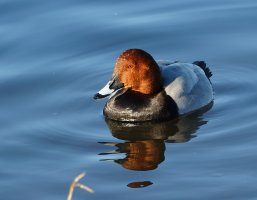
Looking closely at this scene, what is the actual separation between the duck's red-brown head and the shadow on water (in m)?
0.40

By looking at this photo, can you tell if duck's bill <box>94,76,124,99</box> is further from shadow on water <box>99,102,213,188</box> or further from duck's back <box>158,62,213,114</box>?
duck's back <box>158,62,213,114</box>

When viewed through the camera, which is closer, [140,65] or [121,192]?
[121,192]

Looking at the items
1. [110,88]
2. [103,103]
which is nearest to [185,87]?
[110,88]

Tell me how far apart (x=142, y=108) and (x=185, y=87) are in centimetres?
57

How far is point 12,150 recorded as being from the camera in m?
8.34

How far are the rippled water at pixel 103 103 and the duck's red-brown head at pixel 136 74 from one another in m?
0.43

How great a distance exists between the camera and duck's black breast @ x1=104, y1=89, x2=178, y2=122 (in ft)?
30.9

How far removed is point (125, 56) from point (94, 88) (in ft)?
3.36

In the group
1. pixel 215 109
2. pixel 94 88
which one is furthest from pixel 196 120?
pixel 94 88

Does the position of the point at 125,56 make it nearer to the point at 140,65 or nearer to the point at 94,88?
the point at 140,65

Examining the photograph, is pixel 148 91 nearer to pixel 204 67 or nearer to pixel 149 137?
pixel 149 137

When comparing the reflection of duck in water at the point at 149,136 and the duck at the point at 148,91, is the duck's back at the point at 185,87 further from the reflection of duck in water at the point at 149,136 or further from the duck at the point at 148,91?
the reflection of duck in water at the point at 149,136

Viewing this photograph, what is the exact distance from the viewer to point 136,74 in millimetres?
9422

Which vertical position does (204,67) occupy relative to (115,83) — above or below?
above
